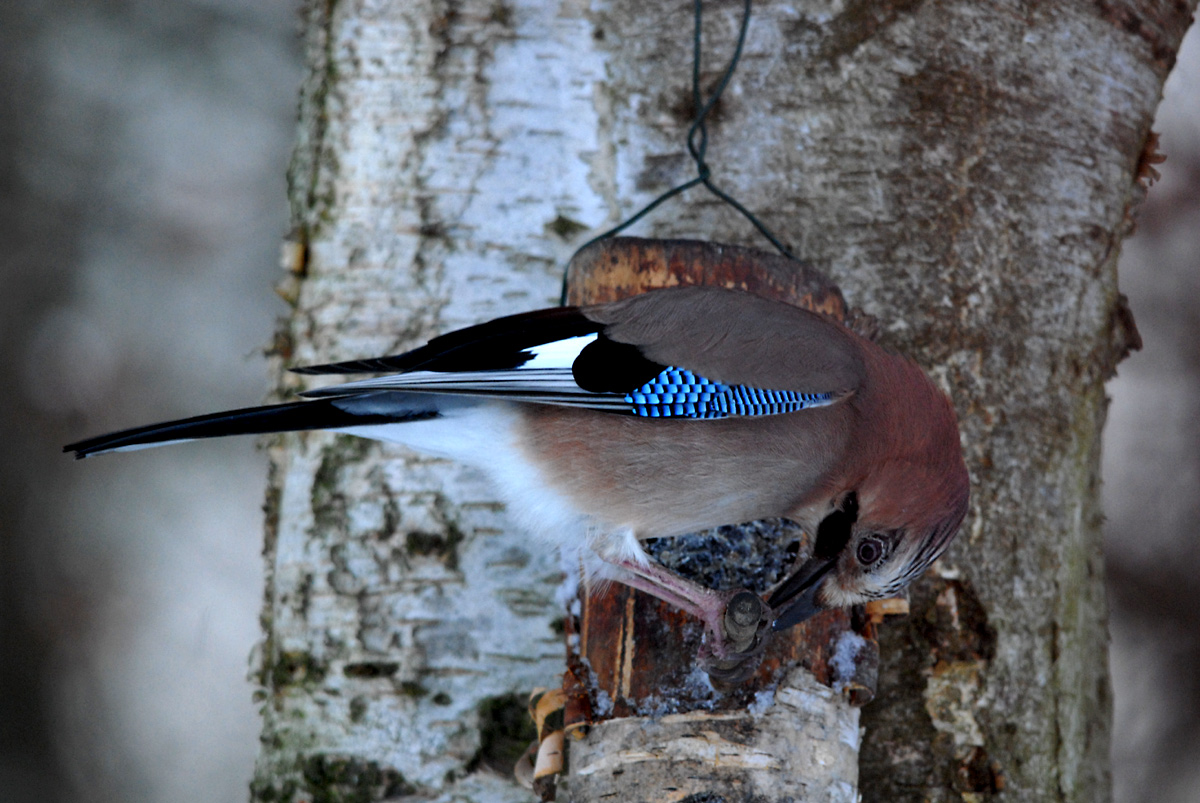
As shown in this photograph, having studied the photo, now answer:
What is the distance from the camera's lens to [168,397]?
20.1ft

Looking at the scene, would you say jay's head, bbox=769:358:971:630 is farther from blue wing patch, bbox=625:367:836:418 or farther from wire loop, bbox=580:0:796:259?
wire loop, bbox=580:0:796:259

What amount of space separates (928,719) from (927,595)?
11.7 inches

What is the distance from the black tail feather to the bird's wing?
0.35 ft

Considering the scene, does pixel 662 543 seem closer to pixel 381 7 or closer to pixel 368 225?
pixel 368 225

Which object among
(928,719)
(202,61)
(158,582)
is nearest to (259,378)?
(158,582)

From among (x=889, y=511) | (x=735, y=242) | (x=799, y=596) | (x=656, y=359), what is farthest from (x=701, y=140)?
(x=799, y=596)

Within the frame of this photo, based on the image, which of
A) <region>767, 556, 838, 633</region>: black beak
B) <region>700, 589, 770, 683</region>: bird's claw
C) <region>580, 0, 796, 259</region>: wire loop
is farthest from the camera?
<region>580, 0, 796, 259</region>: wire loop

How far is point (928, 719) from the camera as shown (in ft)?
9.70

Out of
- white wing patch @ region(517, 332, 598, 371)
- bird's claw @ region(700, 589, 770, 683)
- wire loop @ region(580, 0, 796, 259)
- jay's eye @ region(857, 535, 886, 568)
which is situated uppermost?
wire loop @ region(580, 0, 796, 259)

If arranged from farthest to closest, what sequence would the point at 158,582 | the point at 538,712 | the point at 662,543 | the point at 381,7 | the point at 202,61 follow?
the point at 202,61 < the point at 158,582 < the point at 381,7 < the point at 662,543 < the point at 538,712

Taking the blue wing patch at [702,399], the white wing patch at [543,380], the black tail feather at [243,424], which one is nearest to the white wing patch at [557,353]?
the white wing patch at [543,380]

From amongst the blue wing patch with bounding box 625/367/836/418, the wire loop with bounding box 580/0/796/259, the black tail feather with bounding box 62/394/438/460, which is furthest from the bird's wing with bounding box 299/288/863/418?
the wire loop with bounding box 580/0/796/259

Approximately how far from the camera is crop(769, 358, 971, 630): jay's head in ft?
8.41

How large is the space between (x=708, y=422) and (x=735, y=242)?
2.31 feet
